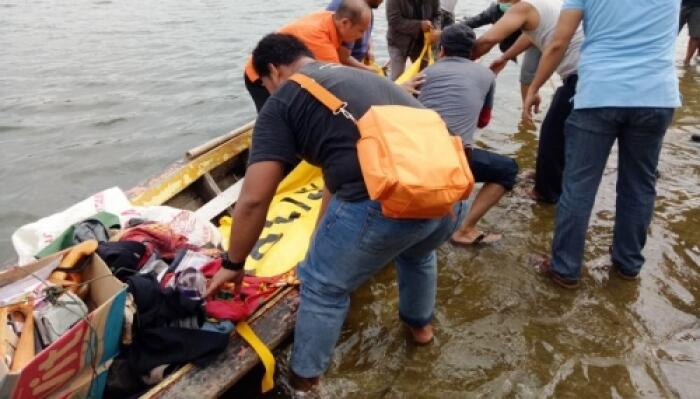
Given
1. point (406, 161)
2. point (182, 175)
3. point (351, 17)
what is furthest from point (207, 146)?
point (406, 161)

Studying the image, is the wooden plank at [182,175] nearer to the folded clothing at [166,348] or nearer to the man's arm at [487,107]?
the folded clothing at [166,348]

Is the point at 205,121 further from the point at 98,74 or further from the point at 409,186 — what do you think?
the point at 409,186

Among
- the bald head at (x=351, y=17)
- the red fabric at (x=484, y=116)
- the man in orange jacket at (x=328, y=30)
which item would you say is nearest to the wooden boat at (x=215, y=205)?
the man in orange jacket at (x=328, y=30)

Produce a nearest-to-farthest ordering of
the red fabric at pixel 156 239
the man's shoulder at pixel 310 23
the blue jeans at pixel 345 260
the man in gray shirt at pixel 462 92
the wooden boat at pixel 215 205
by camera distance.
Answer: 1. the blue jeans at pixel 345 260
2. the wooden boat at pixel 215 205
3. the red fabric at pixel 156 239
4. the man in gray shirt at pixel 462 92
5. the man's shoulder at pixel 310 23

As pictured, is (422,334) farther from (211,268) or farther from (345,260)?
(211,268)

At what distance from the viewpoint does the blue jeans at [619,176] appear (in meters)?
3.18

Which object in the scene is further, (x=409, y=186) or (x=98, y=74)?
(x=98, y=74)

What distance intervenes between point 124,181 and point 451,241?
4.40m

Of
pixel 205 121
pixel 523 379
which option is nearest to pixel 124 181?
pixel 205 121

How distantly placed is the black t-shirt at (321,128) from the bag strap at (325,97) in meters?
0.02

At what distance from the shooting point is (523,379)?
2.90 m

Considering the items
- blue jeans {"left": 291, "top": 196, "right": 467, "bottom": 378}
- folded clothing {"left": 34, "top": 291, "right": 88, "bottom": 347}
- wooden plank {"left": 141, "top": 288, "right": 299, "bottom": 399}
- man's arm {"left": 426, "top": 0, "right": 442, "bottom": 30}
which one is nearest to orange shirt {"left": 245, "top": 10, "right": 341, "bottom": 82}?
wooden plank {"left": 141, "top": 288, "right": 299, "bottom": 399}

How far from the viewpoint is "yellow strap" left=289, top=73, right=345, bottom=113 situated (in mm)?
2213

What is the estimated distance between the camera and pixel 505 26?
12.8ft
